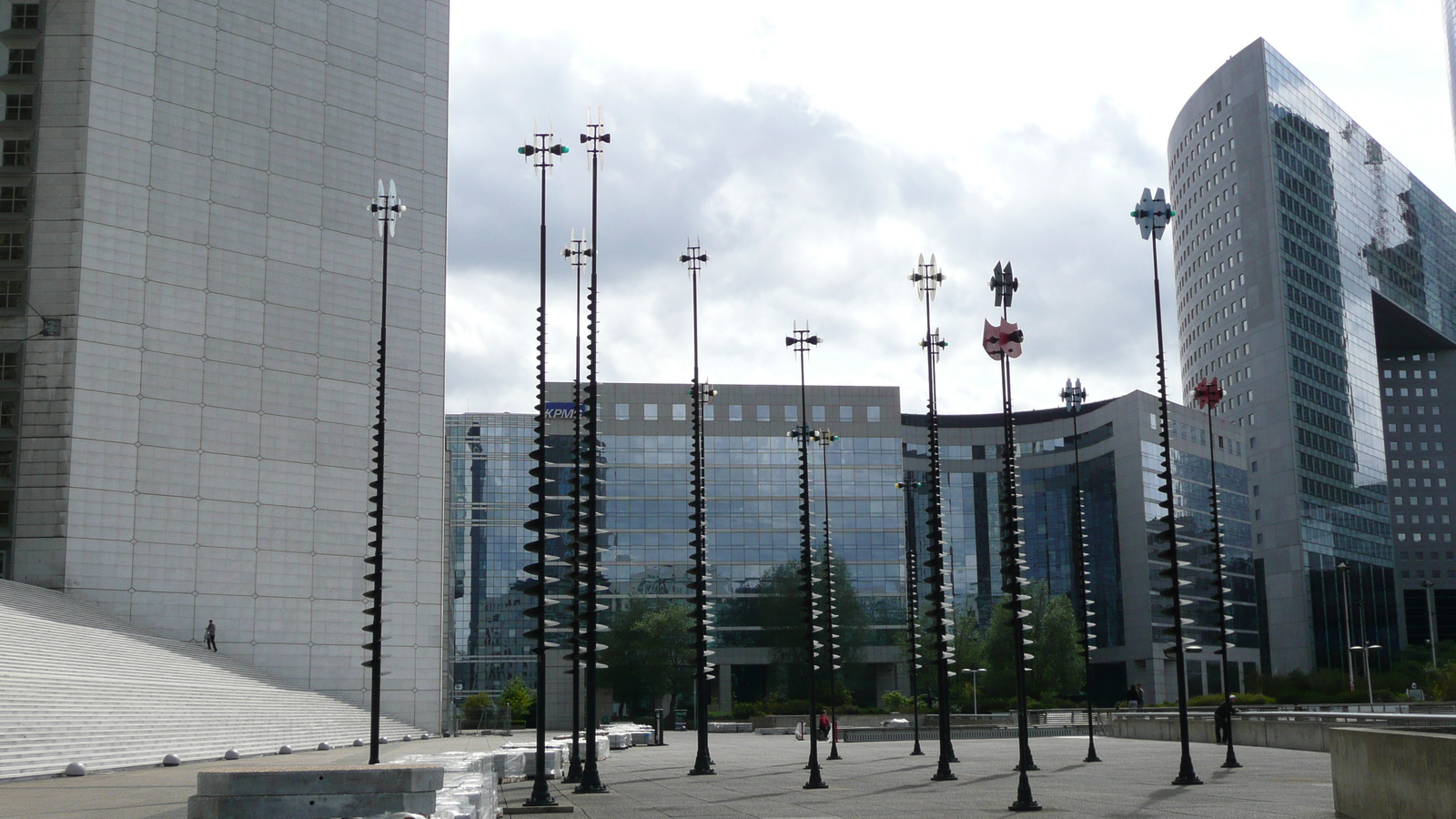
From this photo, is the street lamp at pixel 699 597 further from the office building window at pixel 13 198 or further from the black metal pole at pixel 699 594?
the office building window at pixel 13 198

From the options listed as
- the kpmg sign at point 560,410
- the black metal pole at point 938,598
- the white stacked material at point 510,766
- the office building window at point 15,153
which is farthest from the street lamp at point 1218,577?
the kpmg sign at point 560,410

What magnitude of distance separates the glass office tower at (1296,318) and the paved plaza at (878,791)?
97075 millimetres

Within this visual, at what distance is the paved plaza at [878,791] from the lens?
72.5 ft

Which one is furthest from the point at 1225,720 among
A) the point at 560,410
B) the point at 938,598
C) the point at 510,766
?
the point at 560,410

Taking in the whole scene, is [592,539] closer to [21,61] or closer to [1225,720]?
[1225,720]

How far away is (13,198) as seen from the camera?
6481 cm

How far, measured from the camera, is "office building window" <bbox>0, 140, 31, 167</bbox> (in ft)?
214

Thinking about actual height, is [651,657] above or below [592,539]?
below

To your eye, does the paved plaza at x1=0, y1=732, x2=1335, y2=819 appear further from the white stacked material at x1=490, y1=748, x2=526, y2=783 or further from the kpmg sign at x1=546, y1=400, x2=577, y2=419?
the kpmg sign at x1=546, y1=400, x2=577, y2=419

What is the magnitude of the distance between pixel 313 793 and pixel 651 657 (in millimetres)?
87938

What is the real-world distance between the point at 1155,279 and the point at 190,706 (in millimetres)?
37699

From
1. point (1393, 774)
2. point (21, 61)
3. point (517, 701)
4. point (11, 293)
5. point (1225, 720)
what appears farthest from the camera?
point (517, 701)

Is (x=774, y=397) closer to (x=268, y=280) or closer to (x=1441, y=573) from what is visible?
(x=268, y=280)

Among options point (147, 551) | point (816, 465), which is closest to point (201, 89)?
point (147, 551)
